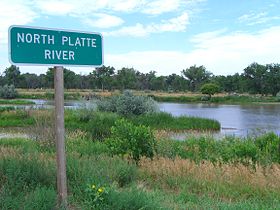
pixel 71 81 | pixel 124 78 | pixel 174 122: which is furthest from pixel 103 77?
pixel 174 122

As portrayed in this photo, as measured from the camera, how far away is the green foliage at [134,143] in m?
9.11

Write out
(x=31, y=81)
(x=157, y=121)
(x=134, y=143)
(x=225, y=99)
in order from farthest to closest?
(x=31, y=81) → (x=225, y=99) → (x=157, y=121) → (x=134, y=143)

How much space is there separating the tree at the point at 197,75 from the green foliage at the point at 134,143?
4048 inches

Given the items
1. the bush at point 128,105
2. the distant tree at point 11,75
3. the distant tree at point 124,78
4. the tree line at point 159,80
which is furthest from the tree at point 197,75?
the bush at point 128,105

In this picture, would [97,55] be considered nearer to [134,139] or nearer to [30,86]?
[134,139]

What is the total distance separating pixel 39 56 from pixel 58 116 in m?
0.73

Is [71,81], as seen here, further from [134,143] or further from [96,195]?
[96,195]

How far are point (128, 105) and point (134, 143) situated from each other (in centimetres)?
1839

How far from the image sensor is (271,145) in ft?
30.2

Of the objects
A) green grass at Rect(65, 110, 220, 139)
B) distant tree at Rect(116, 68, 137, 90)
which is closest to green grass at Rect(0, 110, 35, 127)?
green grass at Rect(65, 110, 220, 139)

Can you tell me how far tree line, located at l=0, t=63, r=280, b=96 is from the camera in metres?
88.3

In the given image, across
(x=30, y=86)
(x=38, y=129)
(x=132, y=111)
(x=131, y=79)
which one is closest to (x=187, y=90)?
(x=131, y=79)

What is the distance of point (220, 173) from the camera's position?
731cm

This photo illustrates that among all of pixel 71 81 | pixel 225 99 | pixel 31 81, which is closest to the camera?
pixel 225 99
